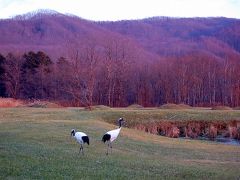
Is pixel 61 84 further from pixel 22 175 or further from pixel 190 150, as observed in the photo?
pixel 22 175

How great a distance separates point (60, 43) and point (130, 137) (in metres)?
142

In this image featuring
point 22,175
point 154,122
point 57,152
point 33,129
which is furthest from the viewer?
point 154,122

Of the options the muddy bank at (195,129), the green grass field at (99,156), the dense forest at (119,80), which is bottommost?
the muddy bank at (195,129)

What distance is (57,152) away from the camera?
19.5m

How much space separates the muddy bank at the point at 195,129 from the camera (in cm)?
3691

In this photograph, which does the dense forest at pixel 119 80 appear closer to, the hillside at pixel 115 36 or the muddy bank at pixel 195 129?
the muddy bank at pixel 195 129

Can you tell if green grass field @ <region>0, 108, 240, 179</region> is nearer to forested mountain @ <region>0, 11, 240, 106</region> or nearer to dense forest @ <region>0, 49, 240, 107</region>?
forested mountain @ <region>0, 11, 240, 106</region>

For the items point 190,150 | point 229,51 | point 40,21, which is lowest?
point 190,150

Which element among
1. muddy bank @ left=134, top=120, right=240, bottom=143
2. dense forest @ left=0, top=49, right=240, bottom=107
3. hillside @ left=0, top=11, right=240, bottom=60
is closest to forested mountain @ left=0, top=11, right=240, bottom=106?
dense forest @ left=0, top=49, right=240, bottom=107

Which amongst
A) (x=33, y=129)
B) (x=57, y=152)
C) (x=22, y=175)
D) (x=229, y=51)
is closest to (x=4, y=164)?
(x=22, y=175)

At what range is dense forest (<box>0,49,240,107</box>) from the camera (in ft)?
246

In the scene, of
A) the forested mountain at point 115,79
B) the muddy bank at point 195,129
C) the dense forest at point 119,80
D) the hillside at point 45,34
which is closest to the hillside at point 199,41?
the hillside at point 45,34

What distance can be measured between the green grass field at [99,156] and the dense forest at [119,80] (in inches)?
→ 1549

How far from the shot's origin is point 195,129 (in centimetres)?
3834
